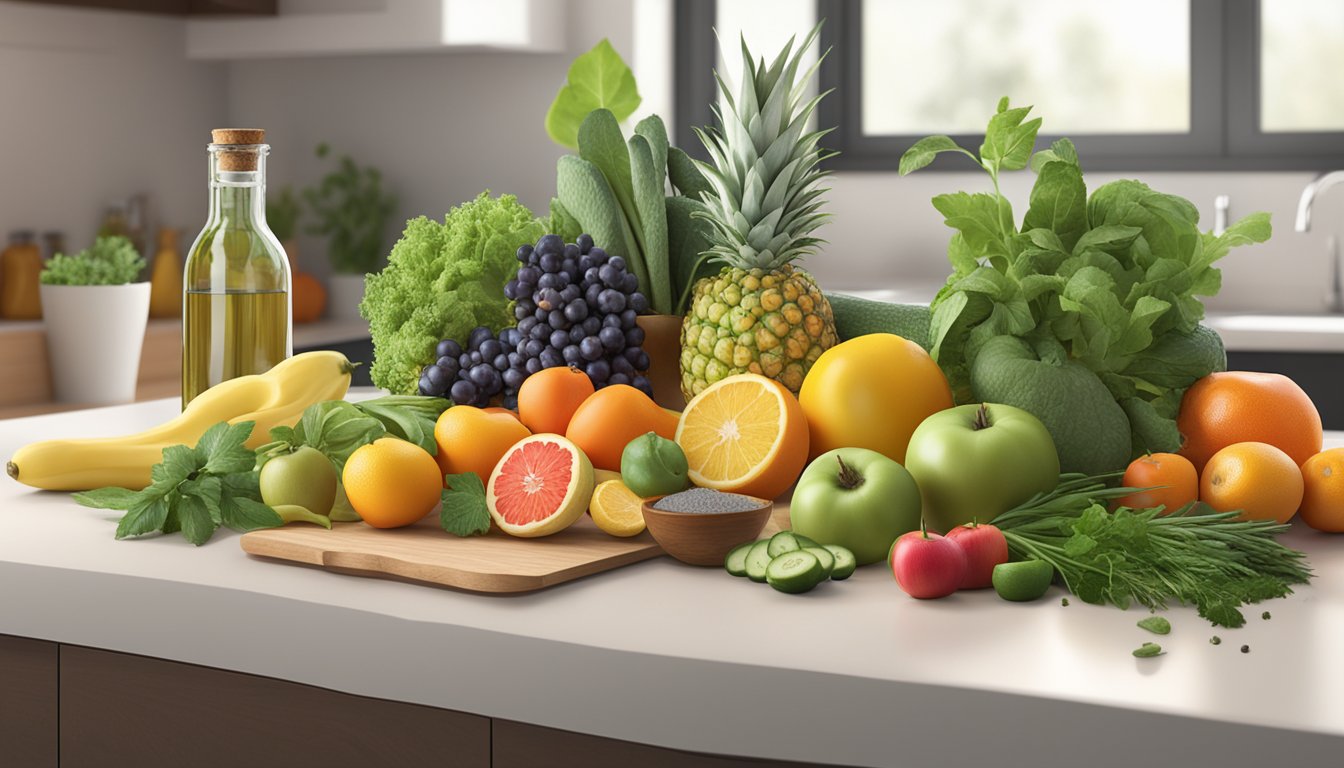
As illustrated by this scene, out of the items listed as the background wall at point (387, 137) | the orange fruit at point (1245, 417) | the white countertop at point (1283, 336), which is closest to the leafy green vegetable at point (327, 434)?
the orange fruit at point (1245, 417)

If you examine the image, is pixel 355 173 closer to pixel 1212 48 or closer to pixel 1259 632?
pixel 1212 48

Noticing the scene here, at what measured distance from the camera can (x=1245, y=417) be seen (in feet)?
3.69

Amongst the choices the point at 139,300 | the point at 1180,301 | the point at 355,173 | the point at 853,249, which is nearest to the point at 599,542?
the point at 1180,301

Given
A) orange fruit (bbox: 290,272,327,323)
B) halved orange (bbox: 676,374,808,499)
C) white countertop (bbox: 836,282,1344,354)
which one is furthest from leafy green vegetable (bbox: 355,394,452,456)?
orange fruit (bbox: 290,272,327,323)

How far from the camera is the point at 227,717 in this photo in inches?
36.6

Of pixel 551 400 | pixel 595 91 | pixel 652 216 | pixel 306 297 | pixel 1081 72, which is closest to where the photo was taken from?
pixel 551 400

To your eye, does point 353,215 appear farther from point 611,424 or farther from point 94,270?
point 611,424

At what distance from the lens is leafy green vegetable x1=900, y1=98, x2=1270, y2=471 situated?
112cm

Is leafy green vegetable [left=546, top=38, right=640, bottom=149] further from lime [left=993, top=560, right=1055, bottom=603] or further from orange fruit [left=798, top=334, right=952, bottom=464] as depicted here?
lime [left=993, top=560, right=1055, bottom=603]

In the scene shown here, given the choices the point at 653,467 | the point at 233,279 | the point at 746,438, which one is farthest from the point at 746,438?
the point at 233,279

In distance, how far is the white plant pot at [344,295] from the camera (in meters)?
4.01

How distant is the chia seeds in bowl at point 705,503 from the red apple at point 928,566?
131mm

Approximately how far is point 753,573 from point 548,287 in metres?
0.53

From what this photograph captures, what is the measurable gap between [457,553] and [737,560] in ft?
0.65
